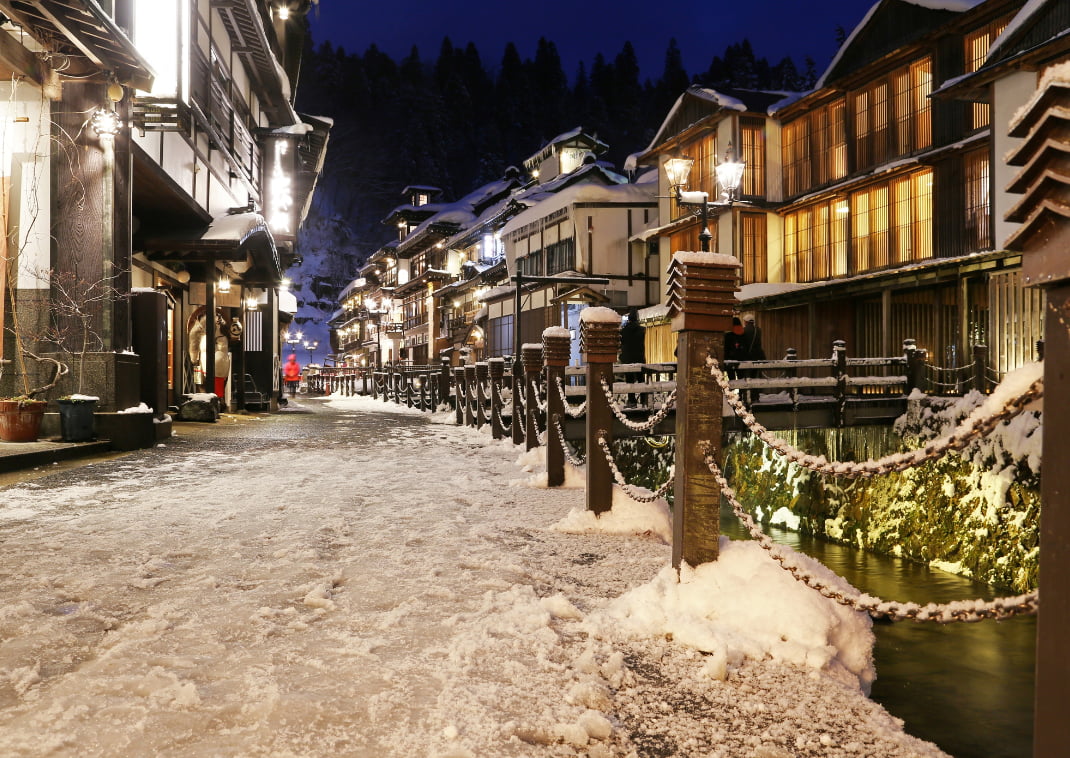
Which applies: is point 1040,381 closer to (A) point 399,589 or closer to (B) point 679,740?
(B) point 679,740

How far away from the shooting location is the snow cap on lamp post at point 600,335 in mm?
5839

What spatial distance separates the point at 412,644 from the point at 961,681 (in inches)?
197

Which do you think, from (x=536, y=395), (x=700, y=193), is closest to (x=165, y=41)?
(x=536, y=395)

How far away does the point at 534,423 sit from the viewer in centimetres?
952

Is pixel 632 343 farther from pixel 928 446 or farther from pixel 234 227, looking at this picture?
pixel 928 446

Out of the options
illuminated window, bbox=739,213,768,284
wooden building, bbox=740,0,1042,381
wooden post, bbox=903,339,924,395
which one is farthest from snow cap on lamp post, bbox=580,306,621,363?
illuminated window, bbox=739,213,768,284

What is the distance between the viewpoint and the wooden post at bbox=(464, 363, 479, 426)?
53.8 ft

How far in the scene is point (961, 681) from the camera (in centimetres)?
590

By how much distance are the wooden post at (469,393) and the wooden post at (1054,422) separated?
1451 centimetres

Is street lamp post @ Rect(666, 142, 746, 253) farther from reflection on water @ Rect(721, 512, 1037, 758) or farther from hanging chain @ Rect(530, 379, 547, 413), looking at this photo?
reflection on water @ Rect(721, 512, 1037, 758)

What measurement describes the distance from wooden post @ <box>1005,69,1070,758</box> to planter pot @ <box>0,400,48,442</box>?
10.7m

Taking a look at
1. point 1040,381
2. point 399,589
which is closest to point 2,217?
point 399,589

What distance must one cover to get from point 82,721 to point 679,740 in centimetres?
201

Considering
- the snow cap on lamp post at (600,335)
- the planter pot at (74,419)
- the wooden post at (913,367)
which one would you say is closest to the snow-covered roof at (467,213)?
the wooden post at (913,367)
